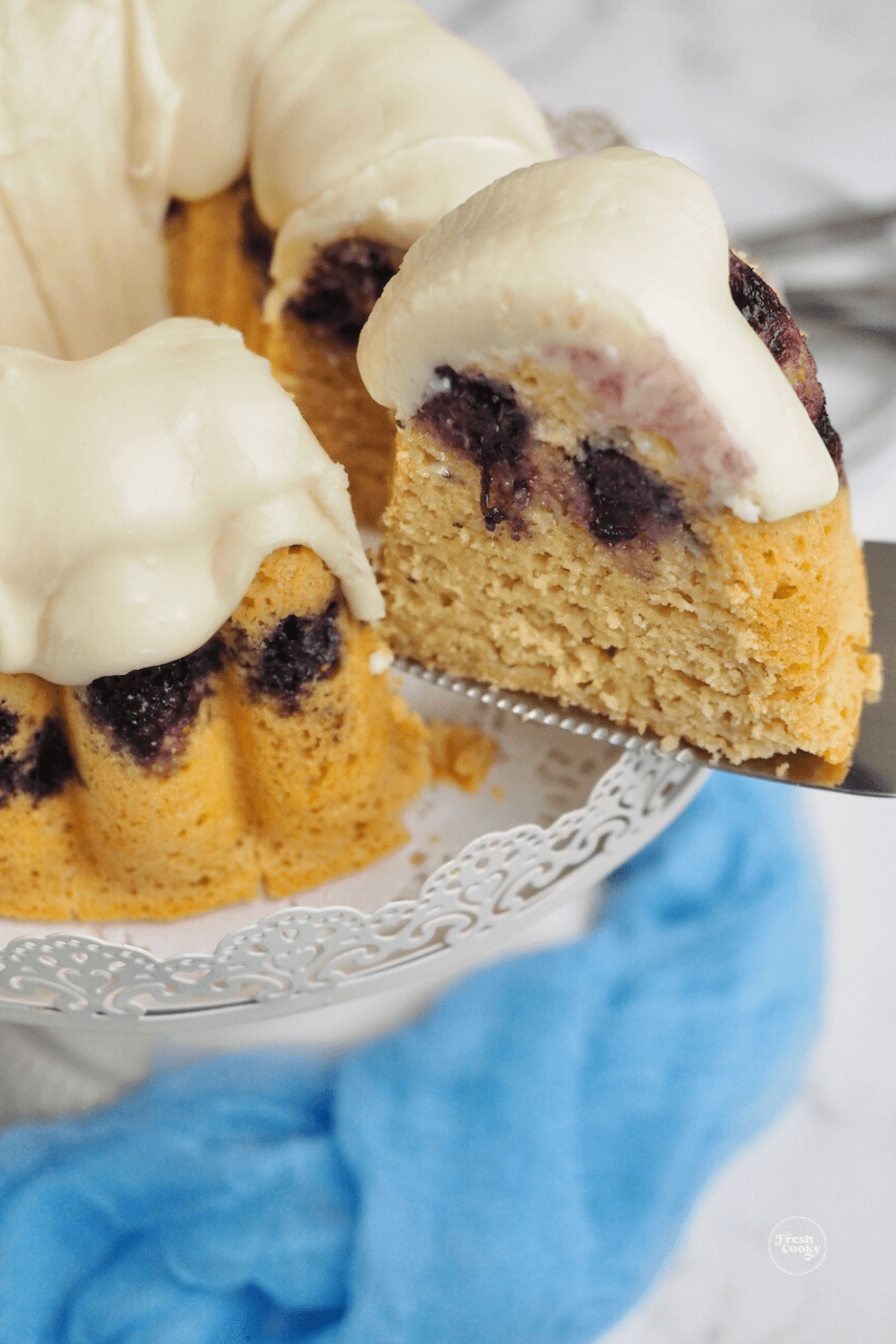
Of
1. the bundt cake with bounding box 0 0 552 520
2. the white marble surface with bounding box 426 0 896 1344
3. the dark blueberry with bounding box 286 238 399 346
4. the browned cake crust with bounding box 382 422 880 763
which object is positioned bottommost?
the white marble surface with bounding box 426 0 896 1344

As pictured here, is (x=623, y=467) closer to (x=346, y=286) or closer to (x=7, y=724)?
(x=346, y=286)

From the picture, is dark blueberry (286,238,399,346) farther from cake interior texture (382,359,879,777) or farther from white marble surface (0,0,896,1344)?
white marble surface (0,0,896,1344)

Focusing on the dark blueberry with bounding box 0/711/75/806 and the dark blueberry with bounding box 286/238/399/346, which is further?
the dark blueberry with bounding box 286/238/399/346

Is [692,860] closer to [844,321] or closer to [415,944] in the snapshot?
[415,944]

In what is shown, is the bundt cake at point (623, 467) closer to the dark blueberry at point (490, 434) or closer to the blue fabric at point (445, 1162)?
the dark blueberry at point (490, 434)

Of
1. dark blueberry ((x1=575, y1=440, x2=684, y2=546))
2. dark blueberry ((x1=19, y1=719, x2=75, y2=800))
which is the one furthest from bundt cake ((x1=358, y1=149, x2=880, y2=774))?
dark blueberry ((x1=19, y1=719, x2=75, y2=800))

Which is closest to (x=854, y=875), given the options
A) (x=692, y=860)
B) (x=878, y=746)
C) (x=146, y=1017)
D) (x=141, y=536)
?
(x=692, y=860)

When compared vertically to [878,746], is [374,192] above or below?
above
